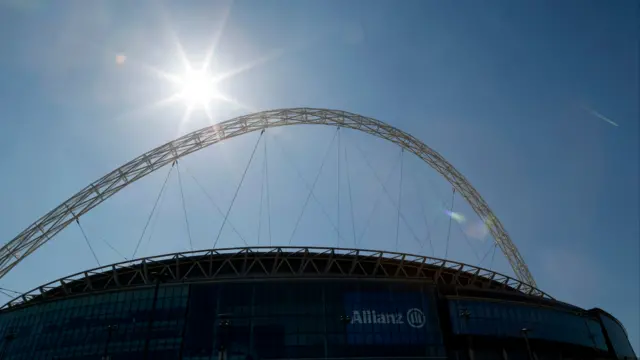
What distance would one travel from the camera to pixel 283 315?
48312 mm

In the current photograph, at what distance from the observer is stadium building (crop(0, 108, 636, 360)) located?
156ft

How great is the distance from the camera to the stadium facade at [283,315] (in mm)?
47250

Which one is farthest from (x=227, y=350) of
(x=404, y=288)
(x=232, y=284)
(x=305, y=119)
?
(x=305, y=119)

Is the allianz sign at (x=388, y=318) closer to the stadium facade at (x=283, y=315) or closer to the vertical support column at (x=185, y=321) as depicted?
the stadium facade at (x=283, y=315)

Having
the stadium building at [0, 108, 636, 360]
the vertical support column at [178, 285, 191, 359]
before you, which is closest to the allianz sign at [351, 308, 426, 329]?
the stadium building at [0, 108, 636, 360]

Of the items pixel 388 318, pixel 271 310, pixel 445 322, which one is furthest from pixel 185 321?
pixel 445 322

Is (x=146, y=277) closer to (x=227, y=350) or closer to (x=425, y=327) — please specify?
(x=227, y=350)

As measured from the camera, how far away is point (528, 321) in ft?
180

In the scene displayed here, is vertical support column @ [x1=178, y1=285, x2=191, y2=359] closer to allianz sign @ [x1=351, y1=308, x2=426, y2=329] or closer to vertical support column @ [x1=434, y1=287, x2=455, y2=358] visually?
allianz sign @ [x1=351, y1=308, x2=426, y2=329]

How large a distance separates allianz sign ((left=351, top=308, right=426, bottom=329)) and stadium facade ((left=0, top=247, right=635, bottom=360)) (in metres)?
0.12

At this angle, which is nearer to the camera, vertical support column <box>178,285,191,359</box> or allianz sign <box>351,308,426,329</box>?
vertical support column <box>178,285,191,359</box>

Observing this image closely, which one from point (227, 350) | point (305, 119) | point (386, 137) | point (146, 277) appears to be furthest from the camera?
point (386, 137)

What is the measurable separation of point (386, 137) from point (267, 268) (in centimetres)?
2726

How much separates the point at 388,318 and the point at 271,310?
44.3 ft
